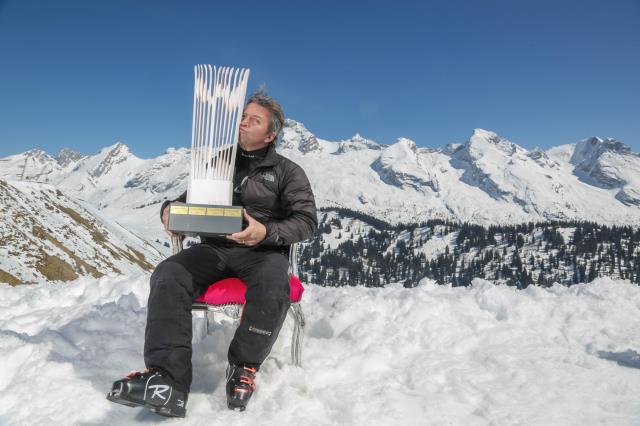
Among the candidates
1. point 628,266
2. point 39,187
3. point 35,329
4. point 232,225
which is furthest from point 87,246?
point 628,266

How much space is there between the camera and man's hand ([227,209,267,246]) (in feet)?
12.5

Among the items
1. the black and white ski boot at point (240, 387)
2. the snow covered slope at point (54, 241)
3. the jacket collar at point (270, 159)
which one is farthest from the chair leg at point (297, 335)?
the snow covered slope at point (54, 241)

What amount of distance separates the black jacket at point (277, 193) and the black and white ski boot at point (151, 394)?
5.62 feet

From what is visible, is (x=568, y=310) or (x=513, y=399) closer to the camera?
(x=513, y=399)

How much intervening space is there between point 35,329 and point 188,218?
4.65m

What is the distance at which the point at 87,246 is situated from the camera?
70938 millimetres

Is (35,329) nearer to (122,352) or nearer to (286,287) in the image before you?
(122,352)

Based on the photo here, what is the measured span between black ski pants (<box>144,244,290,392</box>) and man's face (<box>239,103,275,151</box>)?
134cm

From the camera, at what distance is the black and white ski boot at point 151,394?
323 centimetres

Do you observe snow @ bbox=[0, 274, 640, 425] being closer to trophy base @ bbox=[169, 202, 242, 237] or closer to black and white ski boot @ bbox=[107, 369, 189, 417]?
black and white ski boot @ bbox=[107, 369, 189, 417]

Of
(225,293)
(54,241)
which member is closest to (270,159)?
(225,293)

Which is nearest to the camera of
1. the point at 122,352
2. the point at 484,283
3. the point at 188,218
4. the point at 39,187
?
the point at 188,218

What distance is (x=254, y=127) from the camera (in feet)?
16.1

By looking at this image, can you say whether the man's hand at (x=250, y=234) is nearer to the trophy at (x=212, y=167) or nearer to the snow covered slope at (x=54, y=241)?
the trophy at (x=212, y=167)
